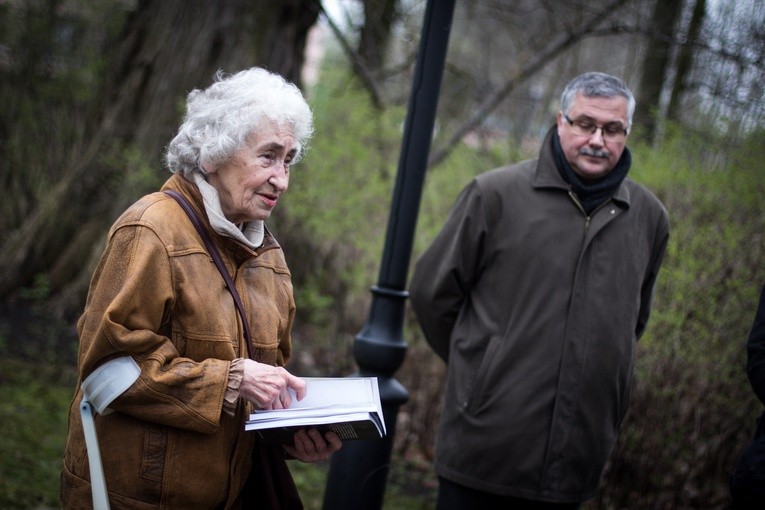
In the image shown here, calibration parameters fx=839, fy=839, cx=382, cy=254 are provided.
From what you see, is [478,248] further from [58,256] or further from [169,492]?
[58,256]

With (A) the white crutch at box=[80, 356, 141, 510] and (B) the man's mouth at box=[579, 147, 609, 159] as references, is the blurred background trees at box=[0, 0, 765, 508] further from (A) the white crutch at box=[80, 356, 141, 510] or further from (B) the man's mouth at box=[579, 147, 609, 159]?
(A) the white crutch at box=[80, 356, 141, 510]

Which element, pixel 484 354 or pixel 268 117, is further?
pixel 484 354

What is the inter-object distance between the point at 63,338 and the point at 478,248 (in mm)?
4816

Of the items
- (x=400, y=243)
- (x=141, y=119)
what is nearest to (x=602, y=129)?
(x=400, y=243)

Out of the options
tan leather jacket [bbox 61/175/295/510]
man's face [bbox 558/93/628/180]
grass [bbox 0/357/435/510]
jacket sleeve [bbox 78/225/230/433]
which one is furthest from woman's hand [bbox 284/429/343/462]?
grass [bbox 0/357/435/510]

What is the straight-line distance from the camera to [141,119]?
7.72 meters

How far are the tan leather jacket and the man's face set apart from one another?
1583 millimetres

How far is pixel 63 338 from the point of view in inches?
280

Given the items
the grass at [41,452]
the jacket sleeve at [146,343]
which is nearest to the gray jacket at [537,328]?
the jacket sleeve at [146,343]

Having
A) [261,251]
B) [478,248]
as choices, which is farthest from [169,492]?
[478,248]

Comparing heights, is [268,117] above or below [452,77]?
below

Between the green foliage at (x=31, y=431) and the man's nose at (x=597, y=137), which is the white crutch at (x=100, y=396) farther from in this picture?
the green foliage at (x=31, y=431)

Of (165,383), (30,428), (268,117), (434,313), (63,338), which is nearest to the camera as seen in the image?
(165,383)

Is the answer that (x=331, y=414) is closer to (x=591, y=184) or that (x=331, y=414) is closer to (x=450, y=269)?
(x=450, y=269)
